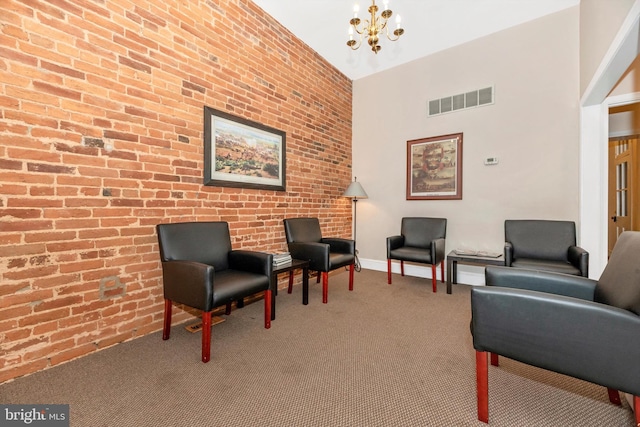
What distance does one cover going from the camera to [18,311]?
1631 millimetres

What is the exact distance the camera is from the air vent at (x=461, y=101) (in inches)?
145

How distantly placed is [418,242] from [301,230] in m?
1.75

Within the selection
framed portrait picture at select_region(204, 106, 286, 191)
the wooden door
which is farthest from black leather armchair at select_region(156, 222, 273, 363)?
the wooden door

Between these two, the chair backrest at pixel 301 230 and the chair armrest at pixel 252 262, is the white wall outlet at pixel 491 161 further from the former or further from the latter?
the chair armrest at pixel 252 262

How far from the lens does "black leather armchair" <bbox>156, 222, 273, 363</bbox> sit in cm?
185

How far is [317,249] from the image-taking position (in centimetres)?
303

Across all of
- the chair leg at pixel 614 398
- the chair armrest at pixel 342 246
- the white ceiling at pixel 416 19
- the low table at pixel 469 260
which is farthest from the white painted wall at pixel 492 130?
the chair leg at pixel 614 398

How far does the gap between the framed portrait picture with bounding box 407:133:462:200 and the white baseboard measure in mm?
1054

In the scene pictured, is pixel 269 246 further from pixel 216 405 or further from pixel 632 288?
pixel 632 288

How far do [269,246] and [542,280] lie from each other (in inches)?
103

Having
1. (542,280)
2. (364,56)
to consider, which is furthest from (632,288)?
(364,56)

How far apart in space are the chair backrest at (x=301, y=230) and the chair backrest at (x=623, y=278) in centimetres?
266

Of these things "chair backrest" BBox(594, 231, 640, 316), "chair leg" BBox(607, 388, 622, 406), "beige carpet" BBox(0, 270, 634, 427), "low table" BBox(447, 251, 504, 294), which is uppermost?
"chair backrest" BBox(594, 231, 640, 316)

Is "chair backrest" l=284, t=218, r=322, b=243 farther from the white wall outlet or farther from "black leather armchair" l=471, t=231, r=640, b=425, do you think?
the white wall outlet
